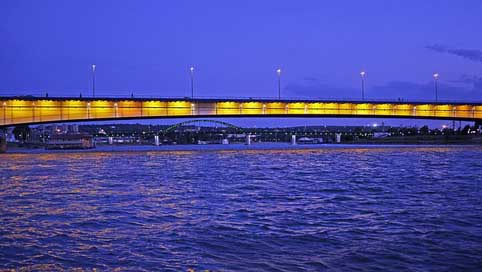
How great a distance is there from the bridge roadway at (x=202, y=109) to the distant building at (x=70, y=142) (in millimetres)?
84656

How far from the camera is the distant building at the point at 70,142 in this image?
570 ft

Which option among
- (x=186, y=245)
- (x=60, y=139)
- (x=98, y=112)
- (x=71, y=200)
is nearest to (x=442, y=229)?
(x=186, y=245)

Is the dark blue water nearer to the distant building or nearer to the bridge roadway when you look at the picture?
the bridge roadway

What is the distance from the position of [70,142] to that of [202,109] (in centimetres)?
9451

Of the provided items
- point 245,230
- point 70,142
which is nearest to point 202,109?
point 245,230

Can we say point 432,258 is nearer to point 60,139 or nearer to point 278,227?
point 278,227

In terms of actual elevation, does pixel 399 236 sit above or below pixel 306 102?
below

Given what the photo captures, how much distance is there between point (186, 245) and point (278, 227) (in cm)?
321

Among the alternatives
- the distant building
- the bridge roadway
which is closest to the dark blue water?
the bridge roadway

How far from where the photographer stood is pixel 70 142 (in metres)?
177

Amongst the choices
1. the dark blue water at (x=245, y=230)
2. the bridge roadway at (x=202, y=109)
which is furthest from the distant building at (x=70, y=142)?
the dark blue water at (x=245, y=230)

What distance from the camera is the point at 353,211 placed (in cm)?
1788

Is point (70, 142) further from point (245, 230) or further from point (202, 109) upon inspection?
point (245, 230)

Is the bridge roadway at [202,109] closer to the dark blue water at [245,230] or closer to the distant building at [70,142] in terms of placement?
the dark blue water at [245,230]
